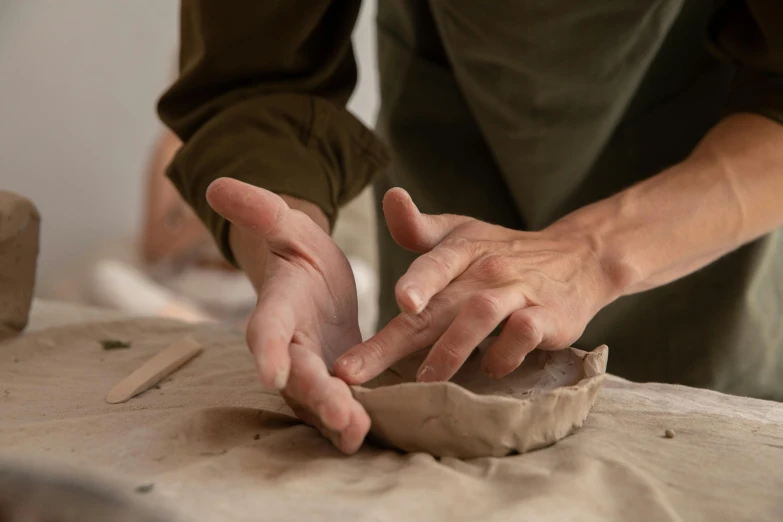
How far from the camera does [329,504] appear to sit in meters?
0.55

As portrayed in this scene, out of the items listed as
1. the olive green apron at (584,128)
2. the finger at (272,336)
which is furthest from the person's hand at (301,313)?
the olive green apron at (584,128)

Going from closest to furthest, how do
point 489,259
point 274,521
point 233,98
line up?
point 274,521, point 489,259, point 233,98

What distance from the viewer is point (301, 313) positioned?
28.1 inches

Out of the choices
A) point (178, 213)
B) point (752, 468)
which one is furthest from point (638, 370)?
point (178, 213)

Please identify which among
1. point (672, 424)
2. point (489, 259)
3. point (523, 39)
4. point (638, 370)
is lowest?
point (638, 370)

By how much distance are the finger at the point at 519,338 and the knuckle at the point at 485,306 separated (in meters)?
0.02

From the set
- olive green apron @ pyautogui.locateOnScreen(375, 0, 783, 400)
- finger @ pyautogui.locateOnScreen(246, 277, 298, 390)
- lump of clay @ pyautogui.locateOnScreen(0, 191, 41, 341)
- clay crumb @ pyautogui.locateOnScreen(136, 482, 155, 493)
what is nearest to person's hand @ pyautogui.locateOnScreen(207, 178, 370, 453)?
finger @ pyautogui.locateOnScreen(246, 277, 298, 390)

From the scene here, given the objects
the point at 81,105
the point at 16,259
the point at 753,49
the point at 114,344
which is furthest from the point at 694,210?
the point at 81,105

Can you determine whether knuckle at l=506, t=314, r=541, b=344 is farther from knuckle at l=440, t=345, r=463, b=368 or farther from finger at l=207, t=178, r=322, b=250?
finger at l=207, t=178, r=322, b=250

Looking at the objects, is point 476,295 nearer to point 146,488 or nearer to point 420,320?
point 420,320

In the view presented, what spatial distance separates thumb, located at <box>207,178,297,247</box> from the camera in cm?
70

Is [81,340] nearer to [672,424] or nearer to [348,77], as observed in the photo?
[348,77]

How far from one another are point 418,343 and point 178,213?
2.38 m

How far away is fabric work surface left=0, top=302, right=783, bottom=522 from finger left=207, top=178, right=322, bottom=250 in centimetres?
18
